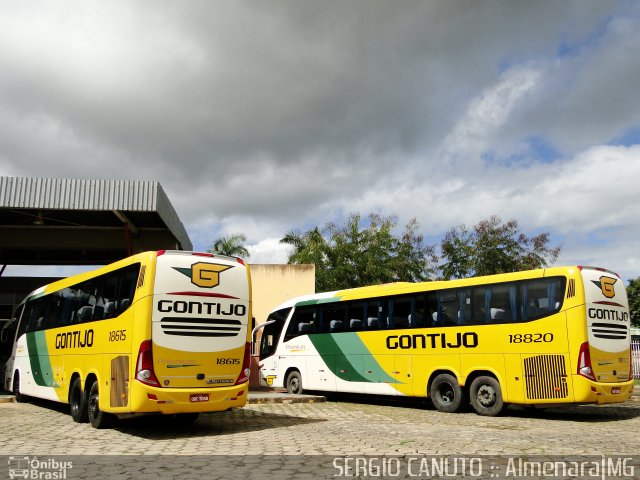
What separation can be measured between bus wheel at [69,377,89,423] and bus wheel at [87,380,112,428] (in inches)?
12.5

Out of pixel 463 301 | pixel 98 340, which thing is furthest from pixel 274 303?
pixel 98 340

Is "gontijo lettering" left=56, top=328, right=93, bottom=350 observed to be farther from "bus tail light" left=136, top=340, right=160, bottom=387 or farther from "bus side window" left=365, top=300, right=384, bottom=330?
"bus side window" left=365, top=300, right=384, bottom=330

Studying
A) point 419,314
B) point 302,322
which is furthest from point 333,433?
point 302,322

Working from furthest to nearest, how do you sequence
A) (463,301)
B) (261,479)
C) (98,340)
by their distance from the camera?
1. (463,301)
2. (98,340)
3. (261,479)

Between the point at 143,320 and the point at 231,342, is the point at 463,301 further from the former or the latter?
the point at 143,320

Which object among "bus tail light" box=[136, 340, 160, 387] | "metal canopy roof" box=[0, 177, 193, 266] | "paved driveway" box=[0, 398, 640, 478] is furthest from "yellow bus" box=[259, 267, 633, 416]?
"bus tail light" box=[136, 340, 160, 387]

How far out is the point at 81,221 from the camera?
2384 centimetres

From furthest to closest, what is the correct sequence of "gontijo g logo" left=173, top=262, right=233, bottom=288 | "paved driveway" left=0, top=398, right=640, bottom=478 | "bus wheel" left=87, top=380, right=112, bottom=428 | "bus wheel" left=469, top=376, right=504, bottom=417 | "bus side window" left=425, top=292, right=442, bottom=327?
"bus side window" left=425, top=292, right=442, bottom=327
"bus wheel" left=469, top=376, right=504, bottom=417
"bus wheel" left=87, top=380, right=112, bottom=428
"gontijo g logo" left=173, top=262, right=233, bottom=288
"paved driveway" left=0, top=398, right=640, bottom=478

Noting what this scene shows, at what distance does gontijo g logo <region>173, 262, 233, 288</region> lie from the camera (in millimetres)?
10461

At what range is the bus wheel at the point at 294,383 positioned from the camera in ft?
62.7

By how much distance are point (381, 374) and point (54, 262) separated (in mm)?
20187

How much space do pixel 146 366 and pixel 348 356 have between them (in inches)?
329

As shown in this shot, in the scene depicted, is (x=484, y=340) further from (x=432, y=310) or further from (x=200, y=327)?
(x=200, y=327)

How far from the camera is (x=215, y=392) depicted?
10422 mm
